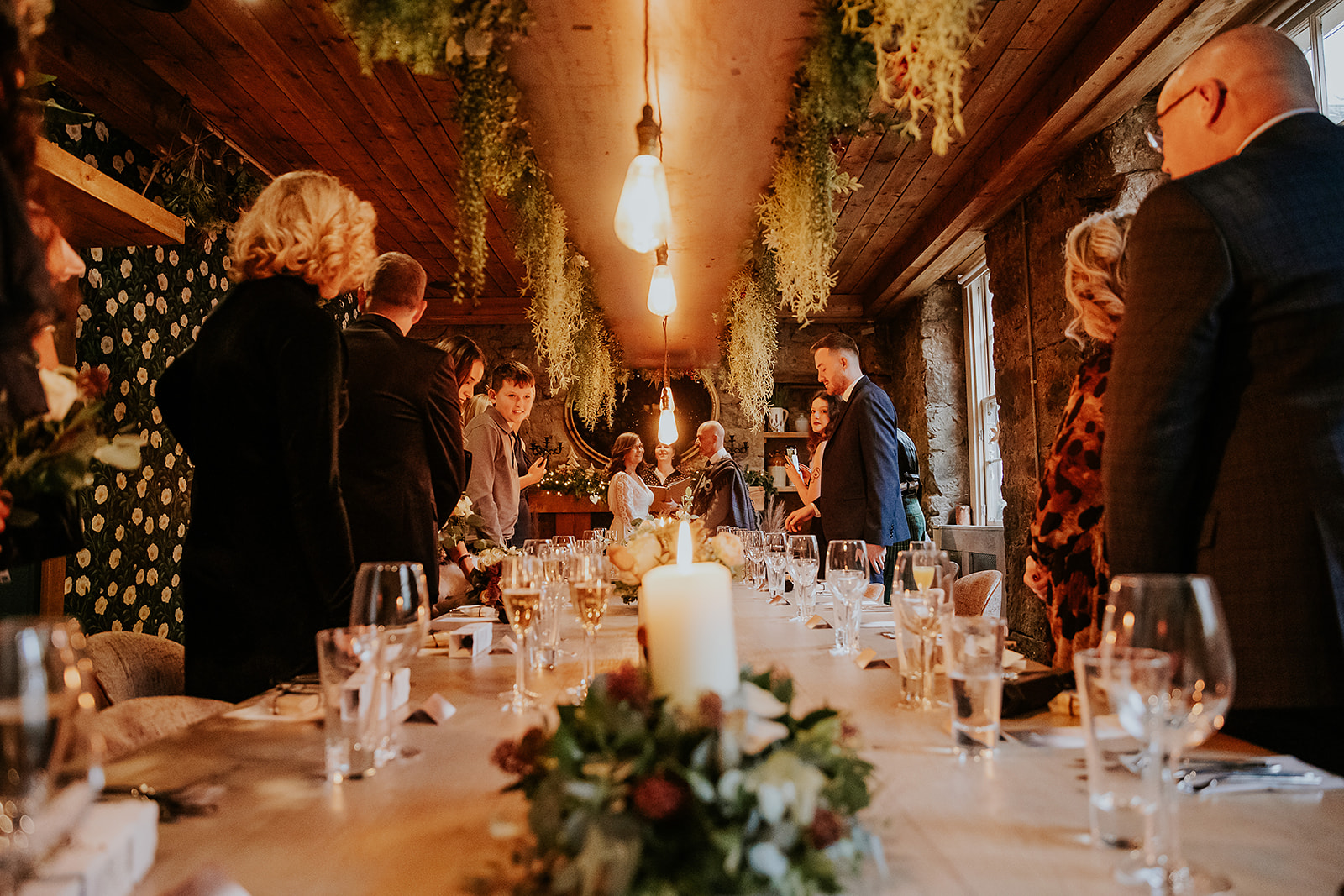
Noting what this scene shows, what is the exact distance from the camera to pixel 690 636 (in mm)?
649

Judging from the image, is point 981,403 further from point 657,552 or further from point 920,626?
point 920,626

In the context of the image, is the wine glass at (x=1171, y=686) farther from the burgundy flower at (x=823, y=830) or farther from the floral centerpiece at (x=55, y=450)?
the floral centerpiece at (x=55, y=450)

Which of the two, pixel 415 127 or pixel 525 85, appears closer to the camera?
pixel 525 85

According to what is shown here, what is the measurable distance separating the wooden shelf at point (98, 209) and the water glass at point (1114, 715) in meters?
2.47

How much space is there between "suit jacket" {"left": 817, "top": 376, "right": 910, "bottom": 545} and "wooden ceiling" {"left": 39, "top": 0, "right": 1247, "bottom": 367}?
0.97 m

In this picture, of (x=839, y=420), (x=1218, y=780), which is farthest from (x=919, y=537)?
(x=1218, y=780)

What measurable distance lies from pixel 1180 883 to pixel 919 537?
14.9 ft

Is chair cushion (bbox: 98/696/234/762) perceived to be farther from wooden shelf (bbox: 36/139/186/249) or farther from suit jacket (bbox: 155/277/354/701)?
wooden shelf (bbox: 36/139/186/249)

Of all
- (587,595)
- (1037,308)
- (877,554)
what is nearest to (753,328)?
(877,554)

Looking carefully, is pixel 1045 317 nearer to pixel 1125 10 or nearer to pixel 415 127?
pixel 1125 10

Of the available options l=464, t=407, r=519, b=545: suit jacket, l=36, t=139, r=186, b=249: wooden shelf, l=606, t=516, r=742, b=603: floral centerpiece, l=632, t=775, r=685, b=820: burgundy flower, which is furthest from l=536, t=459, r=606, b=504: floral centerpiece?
l=632, t=775, r=685, b=820: burgundy flower

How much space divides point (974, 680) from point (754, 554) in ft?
6.97

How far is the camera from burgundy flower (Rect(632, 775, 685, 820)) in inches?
20.6

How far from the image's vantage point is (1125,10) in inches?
119
